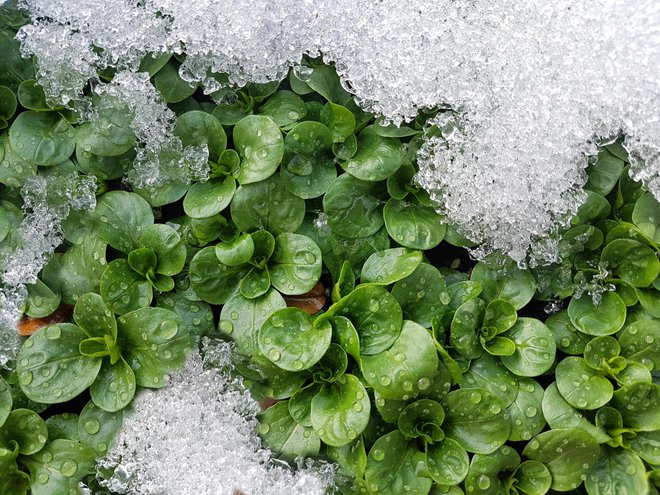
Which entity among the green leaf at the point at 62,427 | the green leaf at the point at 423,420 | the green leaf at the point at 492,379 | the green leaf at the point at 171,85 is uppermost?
the green leaf at the point at 171,85

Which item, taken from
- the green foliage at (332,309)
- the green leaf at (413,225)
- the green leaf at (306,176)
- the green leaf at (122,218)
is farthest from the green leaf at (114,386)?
the green leaf at (413,225)

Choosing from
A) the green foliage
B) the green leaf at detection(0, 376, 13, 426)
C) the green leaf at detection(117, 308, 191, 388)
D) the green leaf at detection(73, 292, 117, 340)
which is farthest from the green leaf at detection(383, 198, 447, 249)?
the green leaf at detection(0, 376, 13, 426)

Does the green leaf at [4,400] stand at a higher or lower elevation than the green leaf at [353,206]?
lower

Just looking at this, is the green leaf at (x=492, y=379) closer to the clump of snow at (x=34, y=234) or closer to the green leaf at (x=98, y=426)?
the green leaf at (x=98, y=426)

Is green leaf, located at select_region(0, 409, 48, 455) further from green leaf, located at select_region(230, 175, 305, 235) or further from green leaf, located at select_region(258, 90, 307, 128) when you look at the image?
green leaf, located at select_region(258, 90, 307, 128)

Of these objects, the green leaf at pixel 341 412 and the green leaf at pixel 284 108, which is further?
the green leaf at pixel 284 108

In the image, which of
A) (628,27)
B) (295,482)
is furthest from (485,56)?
(295,482)
